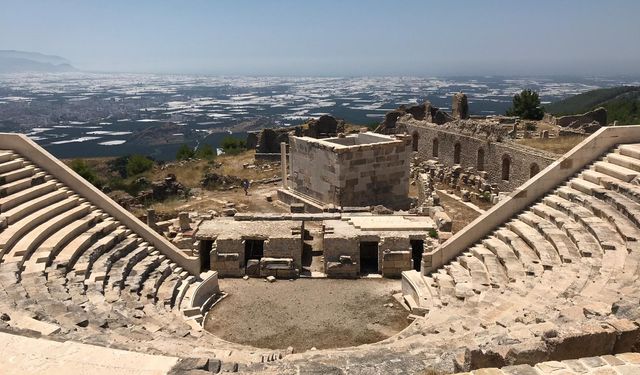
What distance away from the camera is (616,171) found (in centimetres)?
1497

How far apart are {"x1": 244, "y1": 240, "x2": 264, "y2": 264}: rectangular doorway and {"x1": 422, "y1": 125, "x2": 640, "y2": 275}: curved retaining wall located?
5.59 metres

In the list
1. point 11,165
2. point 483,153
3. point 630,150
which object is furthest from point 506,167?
point 11,165

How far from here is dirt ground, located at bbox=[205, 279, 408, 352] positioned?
12.6 m

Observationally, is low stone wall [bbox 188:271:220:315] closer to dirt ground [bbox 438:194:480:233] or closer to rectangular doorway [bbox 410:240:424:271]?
rectangular doorway [bbox 410:240:424:271]

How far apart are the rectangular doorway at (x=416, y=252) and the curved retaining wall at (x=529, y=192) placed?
6.07ft

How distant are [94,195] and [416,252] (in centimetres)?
1083

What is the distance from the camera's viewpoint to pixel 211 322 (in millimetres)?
13578

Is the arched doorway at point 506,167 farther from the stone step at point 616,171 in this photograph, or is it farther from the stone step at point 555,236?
the stone step at point 555,236

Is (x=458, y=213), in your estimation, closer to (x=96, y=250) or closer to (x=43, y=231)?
(x=96, y=250)

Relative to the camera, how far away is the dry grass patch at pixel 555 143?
28059 millimetres

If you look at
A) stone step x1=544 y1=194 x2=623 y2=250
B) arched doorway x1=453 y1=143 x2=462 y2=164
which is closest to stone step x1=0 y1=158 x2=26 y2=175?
stone step x1=544 y1=194 x2=623 y2=250

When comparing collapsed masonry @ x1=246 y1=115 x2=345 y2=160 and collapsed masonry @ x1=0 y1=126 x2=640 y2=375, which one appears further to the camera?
collapsed masonry @ x1=246 y1=115 x2=345 y2=160

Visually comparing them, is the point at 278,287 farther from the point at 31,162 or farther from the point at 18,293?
the point at 31,162

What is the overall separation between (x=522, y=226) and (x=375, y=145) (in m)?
8.75
